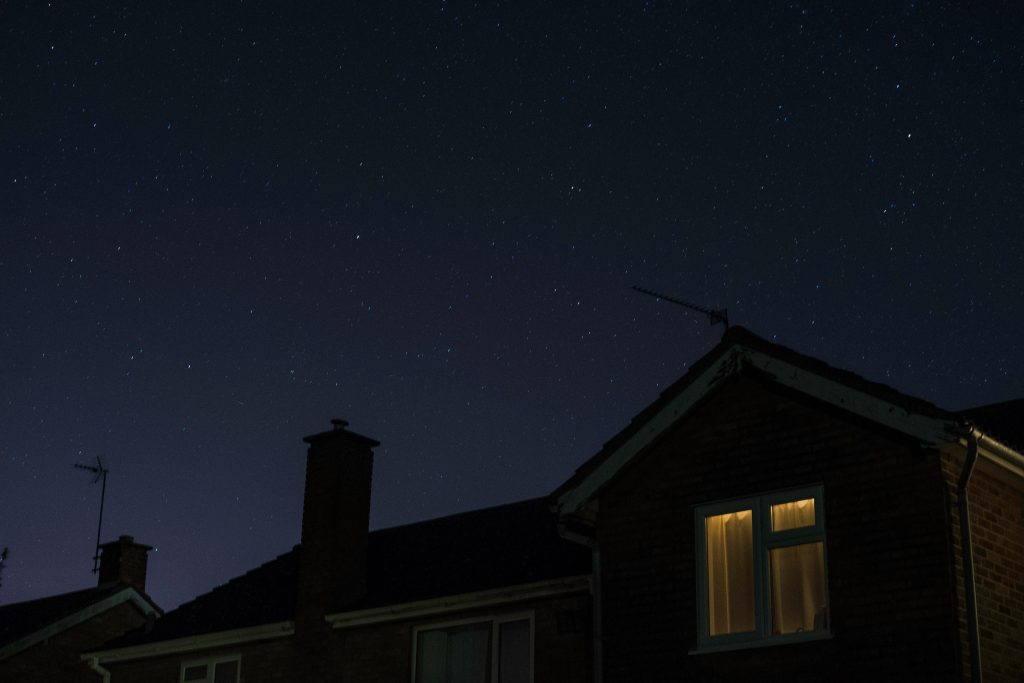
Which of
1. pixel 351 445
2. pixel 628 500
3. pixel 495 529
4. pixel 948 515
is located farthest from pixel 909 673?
pixel 351 445

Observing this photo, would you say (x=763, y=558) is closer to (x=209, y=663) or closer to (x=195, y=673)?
(x=209, y=663)

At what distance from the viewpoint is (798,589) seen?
55.1 feet

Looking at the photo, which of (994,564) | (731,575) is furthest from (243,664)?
(994,564)

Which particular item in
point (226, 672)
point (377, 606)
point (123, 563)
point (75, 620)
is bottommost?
point (226, 672)

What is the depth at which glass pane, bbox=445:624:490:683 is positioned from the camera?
73.8ft

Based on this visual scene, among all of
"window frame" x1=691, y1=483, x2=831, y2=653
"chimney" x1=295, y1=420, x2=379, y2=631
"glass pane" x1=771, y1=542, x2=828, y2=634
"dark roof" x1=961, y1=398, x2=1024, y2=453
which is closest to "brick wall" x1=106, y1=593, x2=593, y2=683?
"chimney" x1=295, y1=420, x2=379, y2=631

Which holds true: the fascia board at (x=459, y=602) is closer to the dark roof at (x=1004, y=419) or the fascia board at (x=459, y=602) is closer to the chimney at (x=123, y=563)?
the dark roof at (x=1004, y=419)

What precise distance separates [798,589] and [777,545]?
584mm

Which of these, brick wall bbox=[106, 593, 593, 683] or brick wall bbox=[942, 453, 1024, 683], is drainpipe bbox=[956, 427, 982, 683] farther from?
brick wall bbox=[106, 593, 593, 683]

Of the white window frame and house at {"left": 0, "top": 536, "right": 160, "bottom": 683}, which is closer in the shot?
the white window frame

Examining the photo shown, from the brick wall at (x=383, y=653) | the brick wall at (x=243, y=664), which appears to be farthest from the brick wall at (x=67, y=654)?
the brick wall at (x=383, y=653)

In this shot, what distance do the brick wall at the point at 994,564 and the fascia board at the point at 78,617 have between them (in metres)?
25.1

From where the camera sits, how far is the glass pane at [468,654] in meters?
22.5

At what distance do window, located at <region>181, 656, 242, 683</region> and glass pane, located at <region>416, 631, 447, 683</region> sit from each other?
4.47 metres
